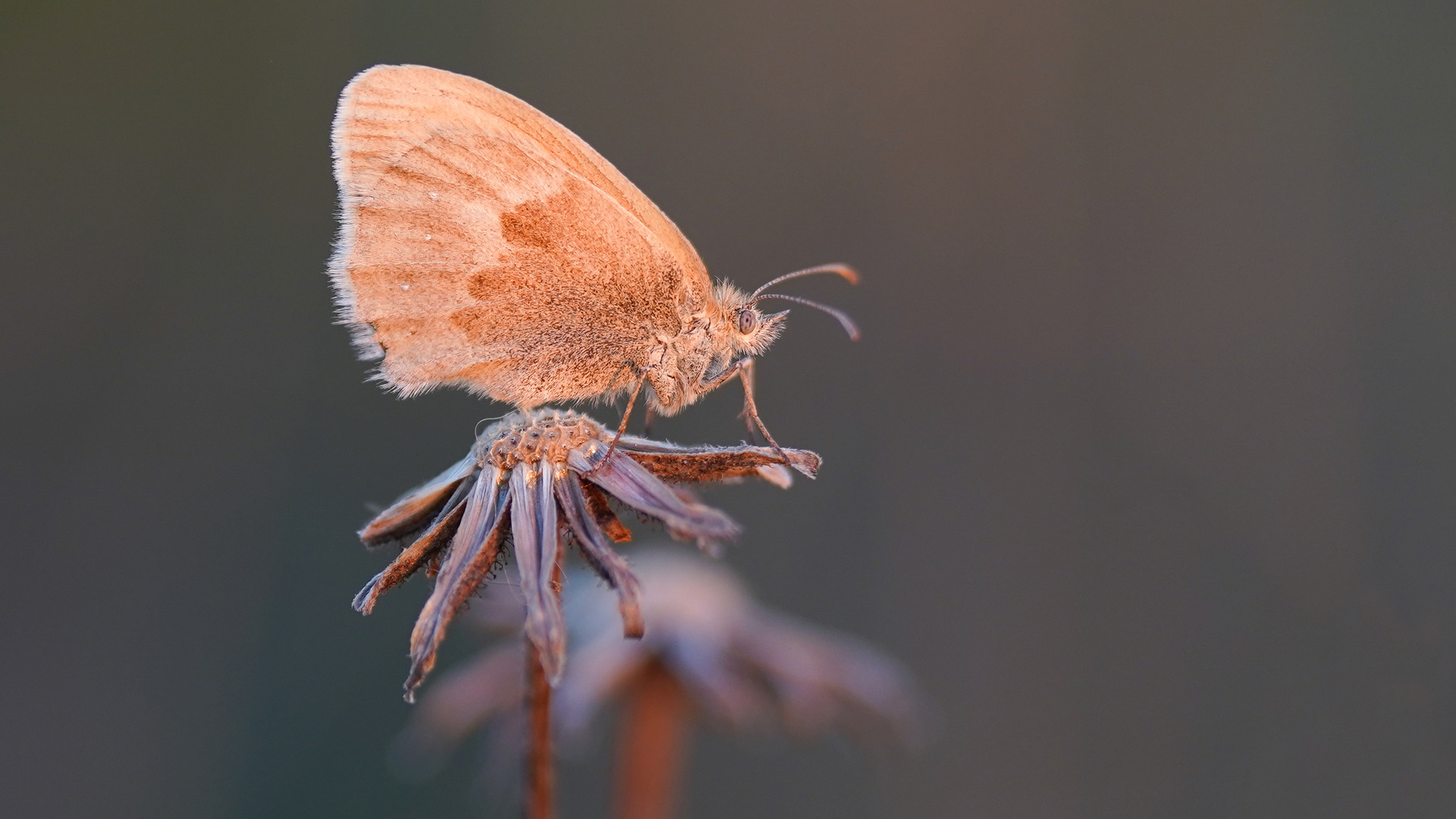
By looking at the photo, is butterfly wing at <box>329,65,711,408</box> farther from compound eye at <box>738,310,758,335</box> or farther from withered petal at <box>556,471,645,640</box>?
withered petal at <box>556,471,645,640</box>

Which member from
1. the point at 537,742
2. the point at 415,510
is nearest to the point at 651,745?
the point at 537,742

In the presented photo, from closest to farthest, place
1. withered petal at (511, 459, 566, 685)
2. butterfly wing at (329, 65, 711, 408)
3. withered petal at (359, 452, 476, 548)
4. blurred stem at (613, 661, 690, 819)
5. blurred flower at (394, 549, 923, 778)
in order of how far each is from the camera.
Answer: withered petal at (511, 459, 566, 685), withered petal at (359, 452, 476, 548), butterfly wing at (329, 65, 711, 408), blurred stem at (613, 661, 690, 819), blurred flower at (394, 549, 923, 778)

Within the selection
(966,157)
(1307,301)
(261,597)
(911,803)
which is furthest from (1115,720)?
(261,597)

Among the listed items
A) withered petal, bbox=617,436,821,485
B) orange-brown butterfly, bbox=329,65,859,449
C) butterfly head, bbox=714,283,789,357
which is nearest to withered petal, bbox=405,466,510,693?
withered petal, bbox=617,436,821,485

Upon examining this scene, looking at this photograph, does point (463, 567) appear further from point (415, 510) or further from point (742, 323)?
point (742, 323)

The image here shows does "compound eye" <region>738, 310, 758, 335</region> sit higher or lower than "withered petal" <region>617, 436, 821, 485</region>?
higher

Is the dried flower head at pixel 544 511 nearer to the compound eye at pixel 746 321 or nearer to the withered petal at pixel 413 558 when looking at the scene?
the withered petal at pixel 413 558

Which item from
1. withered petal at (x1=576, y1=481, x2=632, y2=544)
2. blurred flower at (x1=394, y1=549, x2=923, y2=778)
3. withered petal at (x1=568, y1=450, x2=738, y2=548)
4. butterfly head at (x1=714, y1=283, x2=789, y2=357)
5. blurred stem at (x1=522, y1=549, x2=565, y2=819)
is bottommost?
blurred flower at (x1=394, y1=549, x2=923, y2=778)
